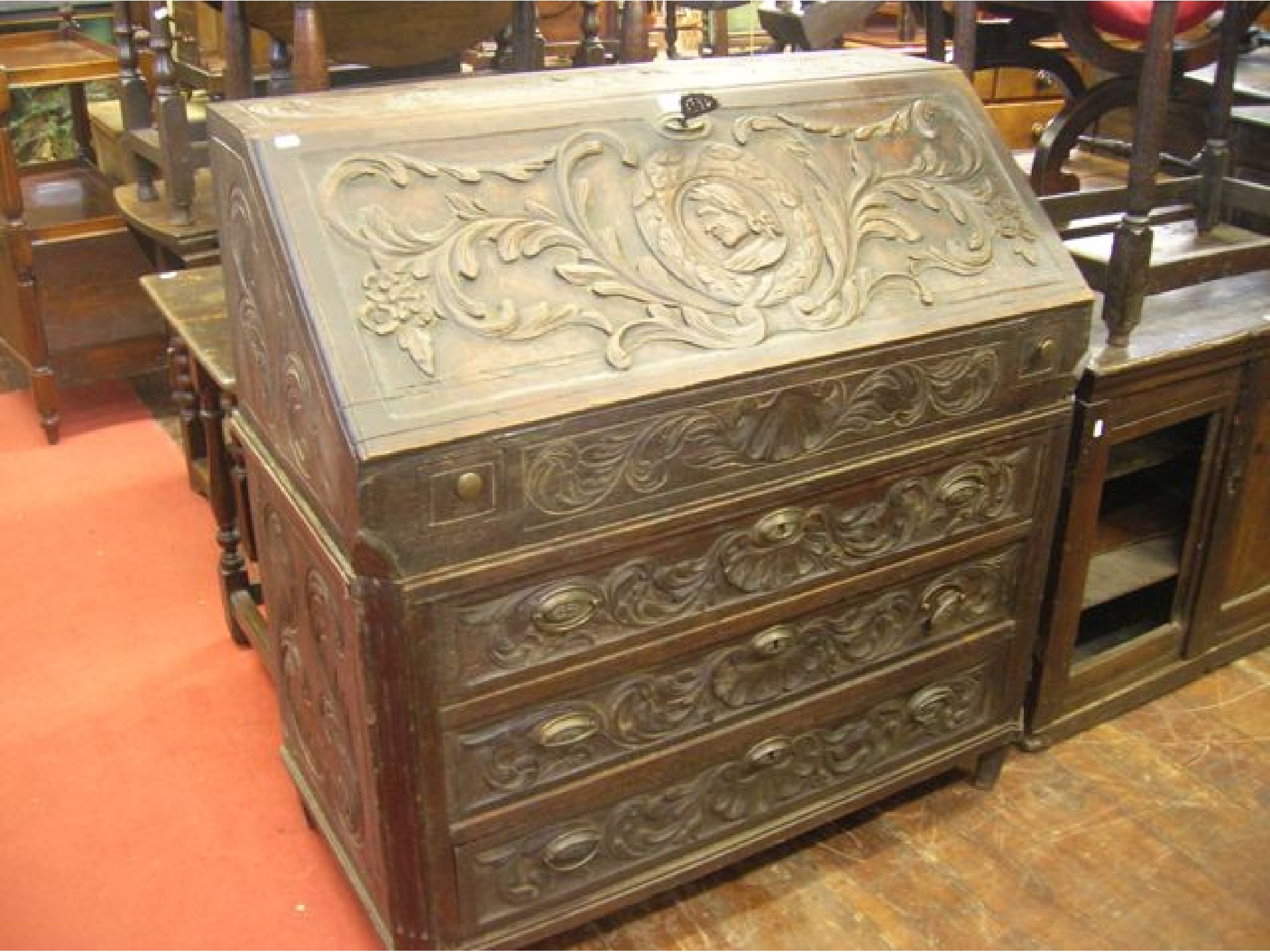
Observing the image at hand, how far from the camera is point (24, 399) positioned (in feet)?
12.8

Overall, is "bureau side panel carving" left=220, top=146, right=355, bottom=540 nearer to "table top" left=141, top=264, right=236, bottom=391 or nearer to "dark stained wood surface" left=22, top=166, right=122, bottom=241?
"table top" left=141, top=264, right=236, bottom=391

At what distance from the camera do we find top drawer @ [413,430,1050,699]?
5.40 ft

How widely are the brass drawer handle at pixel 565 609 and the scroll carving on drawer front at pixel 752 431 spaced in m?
0.11

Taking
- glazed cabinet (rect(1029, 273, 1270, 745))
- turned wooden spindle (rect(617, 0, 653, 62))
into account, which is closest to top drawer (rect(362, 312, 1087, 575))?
glazed cabinet (rect(1029, 273, 1270, 745))

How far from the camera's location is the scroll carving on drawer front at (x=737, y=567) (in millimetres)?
1653

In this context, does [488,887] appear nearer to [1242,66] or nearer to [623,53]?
[623,53]

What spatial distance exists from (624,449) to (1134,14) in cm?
159

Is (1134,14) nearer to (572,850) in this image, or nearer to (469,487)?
(469,487)

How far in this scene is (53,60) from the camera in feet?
11.7

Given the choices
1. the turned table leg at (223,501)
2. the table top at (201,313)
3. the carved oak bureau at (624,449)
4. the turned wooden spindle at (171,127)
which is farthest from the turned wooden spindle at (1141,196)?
the turned wooden spindle at (171,127)

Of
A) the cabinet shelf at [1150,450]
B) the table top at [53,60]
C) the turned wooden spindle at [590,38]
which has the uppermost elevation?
the turned wooden spindle at [590,38]

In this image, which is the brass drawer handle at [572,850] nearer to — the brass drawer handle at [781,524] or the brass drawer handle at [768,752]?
the brass drawer handle at [768,752]

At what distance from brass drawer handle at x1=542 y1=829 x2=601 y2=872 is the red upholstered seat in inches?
72.4

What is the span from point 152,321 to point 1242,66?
9.65 feet
